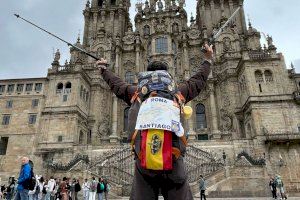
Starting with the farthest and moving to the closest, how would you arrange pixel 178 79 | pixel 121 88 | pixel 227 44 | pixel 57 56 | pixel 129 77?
pixel 129 77
pixel 227 44
pixel 178 79
pixel 57 56
pixel 121 88

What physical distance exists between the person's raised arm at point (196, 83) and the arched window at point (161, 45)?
134 feet

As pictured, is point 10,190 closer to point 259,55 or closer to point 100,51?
point 259,55

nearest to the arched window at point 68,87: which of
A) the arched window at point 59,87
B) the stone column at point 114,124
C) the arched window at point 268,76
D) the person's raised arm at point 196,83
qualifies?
the arched window at point 59,87

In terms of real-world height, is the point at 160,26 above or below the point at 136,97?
above

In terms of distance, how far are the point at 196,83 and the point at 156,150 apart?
131 centimetres

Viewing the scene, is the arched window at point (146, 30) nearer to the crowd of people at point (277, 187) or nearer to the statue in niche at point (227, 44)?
the statue in niche at point (227, 44)

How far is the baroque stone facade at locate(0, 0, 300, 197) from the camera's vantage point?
31766 millimetres

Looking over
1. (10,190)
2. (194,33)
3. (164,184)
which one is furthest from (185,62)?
(164,184)

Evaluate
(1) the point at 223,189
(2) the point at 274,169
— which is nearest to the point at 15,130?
(1) the point at 223,189

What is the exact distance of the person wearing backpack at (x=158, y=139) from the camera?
3.07 metres

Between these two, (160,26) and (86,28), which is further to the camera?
(86,28)

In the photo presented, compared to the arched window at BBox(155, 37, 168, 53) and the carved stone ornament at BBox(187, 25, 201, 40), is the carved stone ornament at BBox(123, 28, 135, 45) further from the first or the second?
the carved stone ornament at BBox(187, 25, 201, 40)

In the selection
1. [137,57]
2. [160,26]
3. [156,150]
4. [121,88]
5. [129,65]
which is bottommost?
[156,150]

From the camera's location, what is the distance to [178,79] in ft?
141
